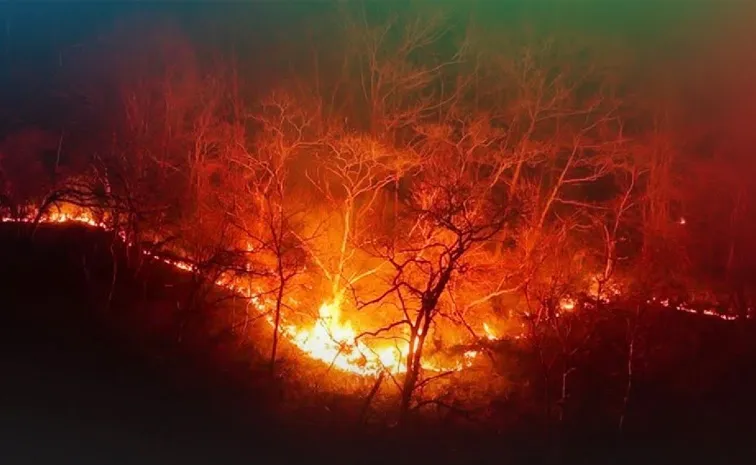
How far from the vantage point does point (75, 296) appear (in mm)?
18578

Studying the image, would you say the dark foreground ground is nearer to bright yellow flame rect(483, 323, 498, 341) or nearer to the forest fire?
the forest fire

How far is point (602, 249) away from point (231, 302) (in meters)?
13.3

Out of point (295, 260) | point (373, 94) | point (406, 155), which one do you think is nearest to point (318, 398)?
point (295, 260)

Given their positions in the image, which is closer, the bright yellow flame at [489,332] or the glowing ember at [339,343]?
the glowing ember at [339,343]

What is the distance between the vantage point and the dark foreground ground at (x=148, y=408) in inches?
440

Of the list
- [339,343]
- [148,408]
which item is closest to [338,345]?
[339,343]

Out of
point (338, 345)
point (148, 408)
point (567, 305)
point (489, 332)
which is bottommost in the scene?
point (148, 408)

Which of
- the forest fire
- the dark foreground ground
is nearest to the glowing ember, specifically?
the forest fire

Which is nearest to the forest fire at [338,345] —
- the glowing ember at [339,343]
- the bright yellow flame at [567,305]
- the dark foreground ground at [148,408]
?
the glowing ember at [339,343]

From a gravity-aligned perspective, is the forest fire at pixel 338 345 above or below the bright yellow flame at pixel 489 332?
below

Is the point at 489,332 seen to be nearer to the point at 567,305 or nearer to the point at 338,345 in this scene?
the point at 567,305

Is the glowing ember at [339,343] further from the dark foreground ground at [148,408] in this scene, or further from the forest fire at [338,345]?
the dark foreground ground at [148,408]

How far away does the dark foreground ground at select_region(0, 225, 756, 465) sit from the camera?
36.7ft

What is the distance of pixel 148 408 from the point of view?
1345 centimetres
